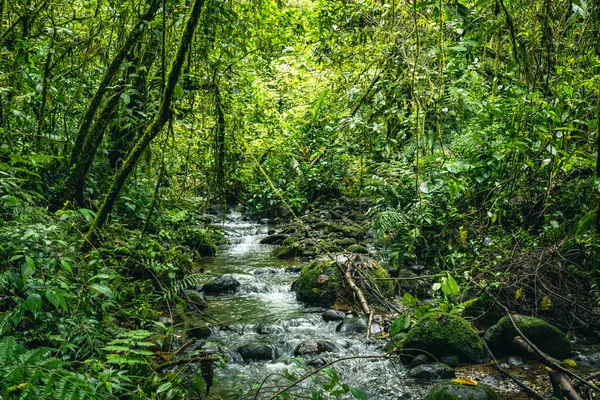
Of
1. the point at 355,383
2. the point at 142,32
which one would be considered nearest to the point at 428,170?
the point at 355,383

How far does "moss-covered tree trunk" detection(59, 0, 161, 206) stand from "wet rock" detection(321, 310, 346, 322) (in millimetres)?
3527

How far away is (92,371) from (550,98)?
5259 mm

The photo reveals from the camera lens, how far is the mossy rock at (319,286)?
688 cm

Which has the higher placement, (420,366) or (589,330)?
(589,330)

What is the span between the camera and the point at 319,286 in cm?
699

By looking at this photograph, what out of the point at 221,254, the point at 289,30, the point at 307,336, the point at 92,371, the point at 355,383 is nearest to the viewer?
the point at 92,371

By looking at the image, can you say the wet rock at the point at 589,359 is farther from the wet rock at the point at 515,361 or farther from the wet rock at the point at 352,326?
the wet rock at the point at 352,326

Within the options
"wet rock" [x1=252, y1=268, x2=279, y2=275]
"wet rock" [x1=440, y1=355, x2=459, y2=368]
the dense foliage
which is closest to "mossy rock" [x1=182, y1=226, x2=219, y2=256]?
the dense foliage

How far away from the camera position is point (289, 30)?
9320 millimetres

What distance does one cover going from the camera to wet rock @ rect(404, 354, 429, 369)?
15.6 ft

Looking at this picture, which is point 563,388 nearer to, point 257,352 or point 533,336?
point 533,336

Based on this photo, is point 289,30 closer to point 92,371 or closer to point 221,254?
point 221,254

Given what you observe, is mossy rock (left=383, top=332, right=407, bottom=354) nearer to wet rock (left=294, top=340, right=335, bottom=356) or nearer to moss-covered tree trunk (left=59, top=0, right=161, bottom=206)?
wet rock (left=294, top=340, right=335, bottom=356)

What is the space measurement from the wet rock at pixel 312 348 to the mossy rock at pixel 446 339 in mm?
881
